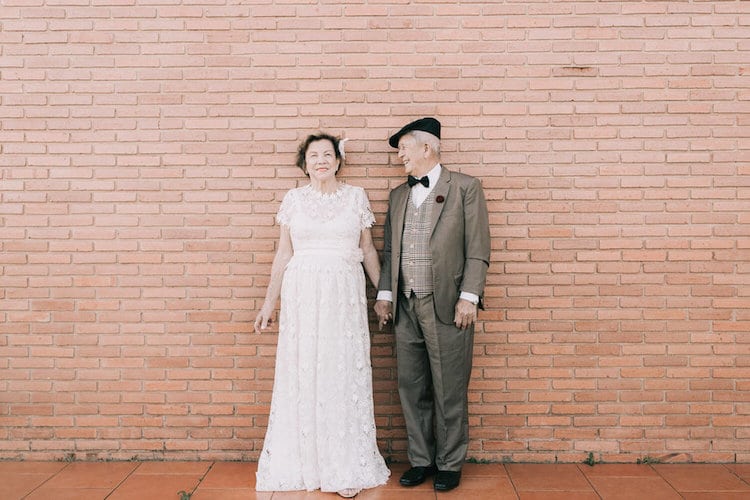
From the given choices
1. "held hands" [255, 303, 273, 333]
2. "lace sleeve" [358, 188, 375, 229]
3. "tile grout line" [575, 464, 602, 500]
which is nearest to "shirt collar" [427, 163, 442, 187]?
"lace sleeve" [358, 188, 375, 229]

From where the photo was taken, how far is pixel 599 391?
4605 mm

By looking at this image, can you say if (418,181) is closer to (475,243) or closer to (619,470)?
(475,243)

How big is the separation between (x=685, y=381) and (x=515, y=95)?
7.91 ft

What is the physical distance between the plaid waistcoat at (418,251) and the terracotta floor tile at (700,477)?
2.11 metres

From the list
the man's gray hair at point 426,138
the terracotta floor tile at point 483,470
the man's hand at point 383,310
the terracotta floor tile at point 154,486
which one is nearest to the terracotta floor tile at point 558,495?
the terracotta floor tile at point 483,470

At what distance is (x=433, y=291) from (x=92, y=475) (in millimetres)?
2684

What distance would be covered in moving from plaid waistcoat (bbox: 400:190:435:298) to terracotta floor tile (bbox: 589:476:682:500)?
171 centimetres

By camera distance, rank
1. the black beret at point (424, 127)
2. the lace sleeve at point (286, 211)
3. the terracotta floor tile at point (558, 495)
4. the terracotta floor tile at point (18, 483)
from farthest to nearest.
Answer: the lace sleeve at point (286, 211) < the black beret at point (424, 127) < the terracotta floor tile at point (18, 483) < the terracotta floor tile at point (558, 495)

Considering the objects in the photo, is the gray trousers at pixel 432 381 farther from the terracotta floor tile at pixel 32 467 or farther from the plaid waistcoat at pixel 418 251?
the terracotta floor tile at pixel 32 467

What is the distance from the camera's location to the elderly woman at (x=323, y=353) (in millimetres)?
4121

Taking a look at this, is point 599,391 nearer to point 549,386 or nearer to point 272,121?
point 549,386

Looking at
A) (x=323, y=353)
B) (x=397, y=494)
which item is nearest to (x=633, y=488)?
(x=397, y=494)

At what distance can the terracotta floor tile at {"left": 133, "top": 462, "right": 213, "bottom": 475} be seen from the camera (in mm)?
4445

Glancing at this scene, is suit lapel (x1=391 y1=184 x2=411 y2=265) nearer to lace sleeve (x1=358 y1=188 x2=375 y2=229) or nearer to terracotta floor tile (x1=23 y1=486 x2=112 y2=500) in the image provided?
lace sleeve (x1=358 y1=188 x2=375 y2=229)
